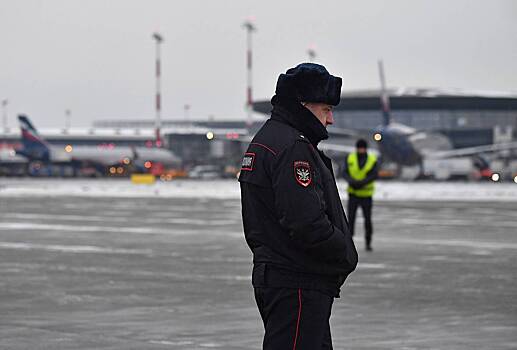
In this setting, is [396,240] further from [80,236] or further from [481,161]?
[481,161]

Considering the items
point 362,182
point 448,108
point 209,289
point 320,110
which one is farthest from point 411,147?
point 320,110

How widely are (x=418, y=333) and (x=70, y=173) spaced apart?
118017 millimetres

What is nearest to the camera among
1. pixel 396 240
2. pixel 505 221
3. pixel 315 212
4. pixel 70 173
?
pixel 315 212

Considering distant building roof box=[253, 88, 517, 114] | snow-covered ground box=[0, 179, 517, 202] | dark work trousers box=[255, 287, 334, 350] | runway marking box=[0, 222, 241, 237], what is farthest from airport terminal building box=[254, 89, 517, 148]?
dark work trousers box=[255, 287, 334, 350]

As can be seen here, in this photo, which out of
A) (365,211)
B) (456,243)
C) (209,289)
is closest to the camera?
(209,289)

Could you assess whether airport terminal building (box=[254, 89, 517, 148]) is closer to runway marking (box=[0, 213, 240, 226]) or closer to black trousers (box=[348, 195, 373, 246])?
runway marking (box=[0, 213, 240, 226])

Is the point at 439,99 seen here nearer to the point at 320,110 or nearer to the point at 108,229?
the point at 108,229

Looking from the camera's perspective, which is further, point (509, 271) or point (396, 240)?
point (396, 240)

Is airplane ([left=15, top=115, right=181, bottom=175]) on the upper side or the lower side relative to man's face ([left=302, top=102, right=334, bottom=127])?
lower

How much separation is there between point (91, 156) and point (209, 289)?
10975 cm

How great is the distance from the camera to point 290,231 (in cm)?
515

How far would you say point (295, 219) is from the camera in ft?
16.8

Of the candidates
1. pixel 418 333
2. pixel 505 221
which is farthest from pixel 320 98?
pixel 505 221

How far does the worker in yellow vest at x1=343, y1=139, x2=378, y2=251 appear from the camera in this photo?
1831 cm
